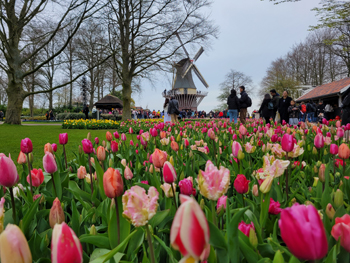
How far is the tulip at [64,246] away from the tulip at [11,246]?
5 cm

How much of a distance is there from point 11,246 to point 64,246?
0.09m

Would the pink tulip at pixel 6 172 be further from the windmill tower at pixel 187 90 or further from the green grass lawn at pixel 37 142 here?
the windmill tower at pixel 187 90

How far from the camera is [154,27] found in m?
16.2

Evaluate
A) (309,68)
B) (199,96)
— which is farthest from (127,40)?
(309,68)

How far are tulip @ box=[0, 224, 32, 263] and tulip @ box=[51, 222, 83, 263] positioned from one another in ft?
0.17

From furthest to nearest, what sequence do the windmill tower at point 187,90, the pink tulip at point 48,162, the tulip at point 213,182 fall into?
1. the windmill tower at point 187,90
2. the pink tulip at point 48,162
3. the tulip at point 213,182

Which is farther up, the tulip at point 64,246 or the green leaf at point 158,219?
the tulip at point 64,246

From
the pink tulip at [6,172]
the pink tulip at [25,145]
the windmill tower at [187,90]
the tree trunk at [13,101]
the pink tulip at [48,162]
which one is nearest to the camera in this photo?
the pink tulip at [6,172]

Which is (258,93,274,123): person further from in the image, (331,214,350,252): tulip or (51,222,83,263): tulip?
(51,222,83,263): tulip

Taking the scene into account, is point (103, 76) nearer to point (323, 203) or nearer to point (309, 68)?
point (309, 68)

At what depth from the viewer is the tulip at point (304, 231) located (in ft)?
1.50

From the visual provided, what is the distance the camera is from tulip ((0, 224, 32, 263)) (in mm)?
440

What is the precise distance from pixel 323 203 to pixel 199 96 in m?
41.2

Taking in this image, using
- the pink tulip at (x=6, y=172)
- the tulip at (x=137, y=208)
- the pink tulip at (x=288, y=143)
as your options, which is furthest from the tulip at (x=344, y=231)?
the pink tulip at (x=6, y=172)
